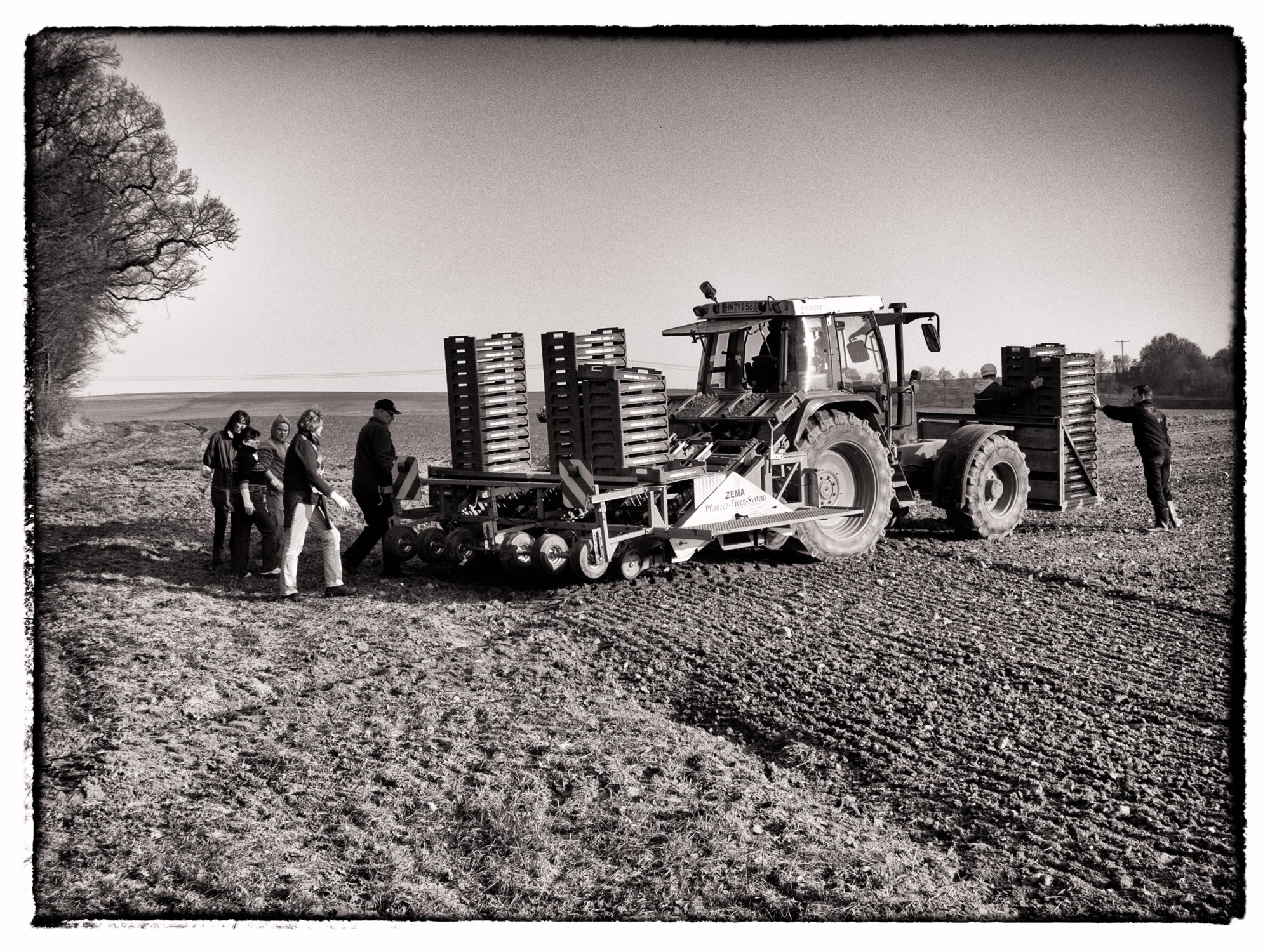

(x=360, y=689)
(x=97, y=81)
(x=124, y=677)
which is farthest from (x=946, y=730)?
(x=97, y=81)

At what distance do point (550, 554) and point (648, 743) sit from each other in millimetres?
3193

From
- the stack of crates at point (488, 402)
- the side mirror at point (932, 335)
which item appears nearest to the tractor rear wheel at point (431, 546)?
the stack of crates at point (488, 402)

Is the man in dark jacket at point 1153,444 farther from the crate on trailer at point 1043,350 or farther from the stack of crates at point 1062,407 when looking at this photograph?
the crate on trailer at point 1043,350

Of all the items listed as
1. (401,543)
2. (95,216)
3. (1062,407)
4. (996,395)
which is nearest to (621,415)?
(401,543)

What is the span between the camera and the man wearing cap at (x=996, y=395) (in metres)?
12.6

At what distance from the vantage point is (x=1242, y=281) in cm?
462

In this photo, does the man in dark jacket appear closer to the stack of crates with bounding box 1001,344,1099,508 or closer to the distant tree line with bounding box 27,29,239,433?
the stack of crates with bounding box 1001,344,1099,508

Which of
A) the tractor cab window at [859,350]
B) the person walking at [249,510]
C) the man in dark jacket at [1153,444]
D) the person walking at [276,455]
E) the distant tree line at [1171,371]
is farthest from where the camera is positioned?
the distant tree line at [1171,371]

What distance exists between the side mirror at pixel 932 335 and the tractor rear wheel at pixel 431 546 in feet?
16.6

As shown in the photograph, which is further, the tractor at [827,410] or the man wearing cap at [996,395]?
the man wearing cap at [996,395]

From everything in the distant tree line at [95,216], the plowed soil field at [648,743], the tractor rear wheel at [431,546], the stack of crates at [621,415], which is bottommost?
the plowed soil field at [648,743]

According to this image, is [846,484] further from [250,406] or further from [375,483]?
[250,406]

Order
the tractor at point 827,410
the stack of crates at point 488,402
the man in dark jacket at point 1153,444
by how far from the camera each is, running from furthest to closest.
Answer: the man in dark jacket at point 1153,444 < the tractor at point 827,410 < the stack of crates at point 488,402

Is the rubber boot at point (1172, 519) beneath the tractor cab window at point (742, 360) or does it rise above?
beneath
